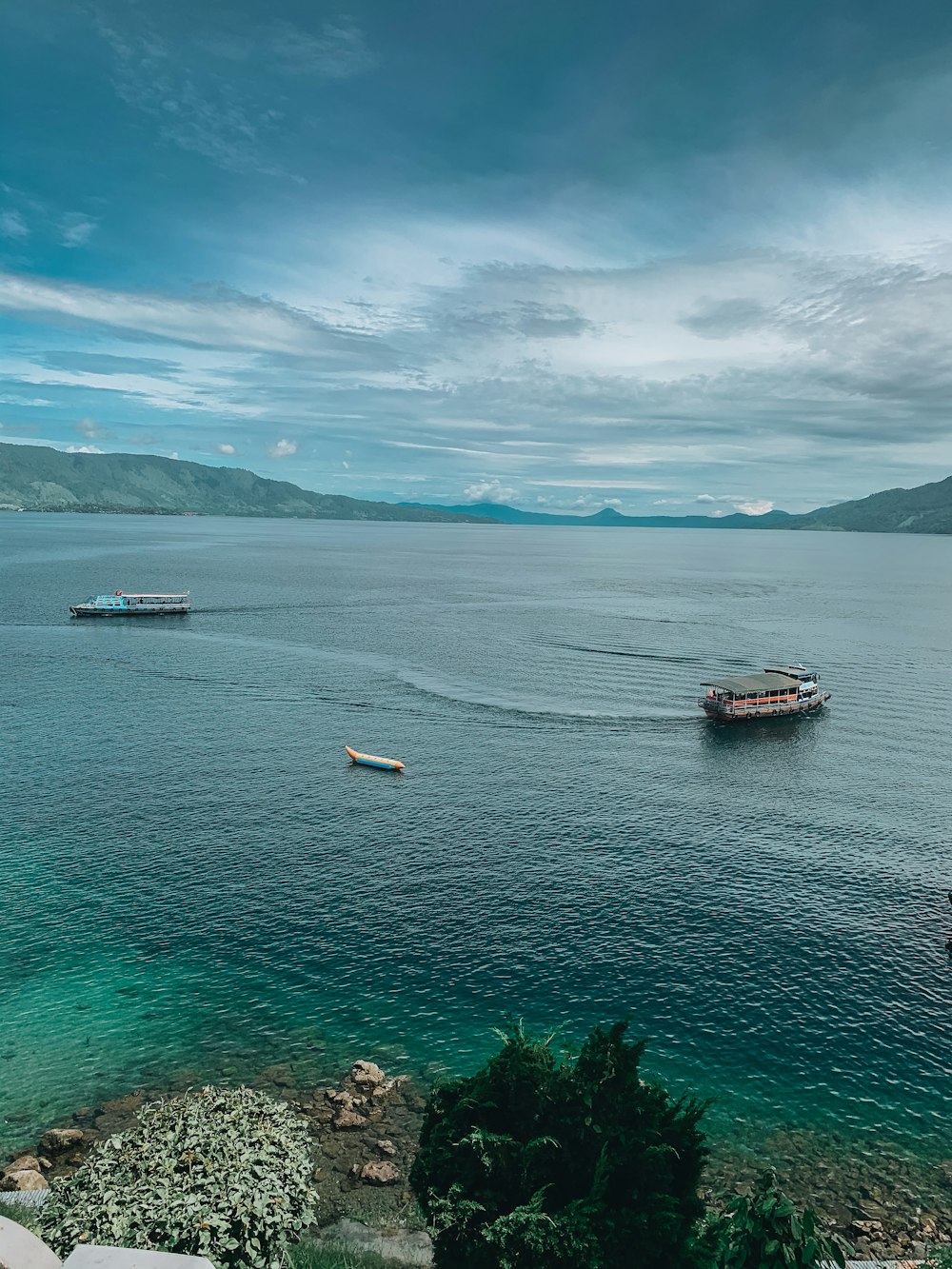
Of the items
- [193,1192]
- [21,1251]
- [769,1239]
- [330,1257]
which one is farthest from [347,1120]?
[769,1239]

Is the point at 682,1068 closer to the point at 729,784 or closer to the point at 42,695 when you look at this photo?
the point at 729,784

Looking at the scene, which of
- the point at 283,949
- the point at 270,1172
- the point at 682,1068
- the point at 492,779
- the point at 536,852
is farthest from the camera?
the point at 492,779

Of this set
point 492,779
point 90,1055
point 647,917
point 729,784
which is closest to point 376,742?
point 492,779

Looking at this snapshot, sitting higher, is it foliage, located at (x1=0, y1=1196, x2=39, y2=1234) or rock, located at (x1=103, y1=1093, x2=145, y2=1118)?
foliage, located at (x1=0, y1=1196, x2=39, y2=1234)

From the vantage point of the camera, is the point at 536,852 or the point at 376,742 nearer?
the point at 536,852

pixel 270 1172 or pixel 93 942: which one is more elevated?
pixel 270 1172

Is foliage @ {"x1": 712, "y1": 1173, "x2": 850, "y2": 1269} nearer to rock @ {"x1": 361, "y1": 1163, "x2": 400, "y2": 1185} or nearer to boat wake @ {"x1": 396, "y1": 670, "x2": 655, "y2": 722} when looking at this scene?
rock @ {"x1": 361, "y1": 1163, "x2": 400, "y2": 1185}

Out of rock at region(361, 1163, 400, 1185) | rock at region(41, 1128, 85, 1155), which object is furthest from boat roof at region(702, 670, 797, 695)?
rock at region(41, 1128, 85, 1155)

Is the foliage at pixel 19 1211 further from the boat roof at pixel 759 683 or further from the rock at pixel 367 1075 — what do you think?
the boat roof at pixel 759 683
